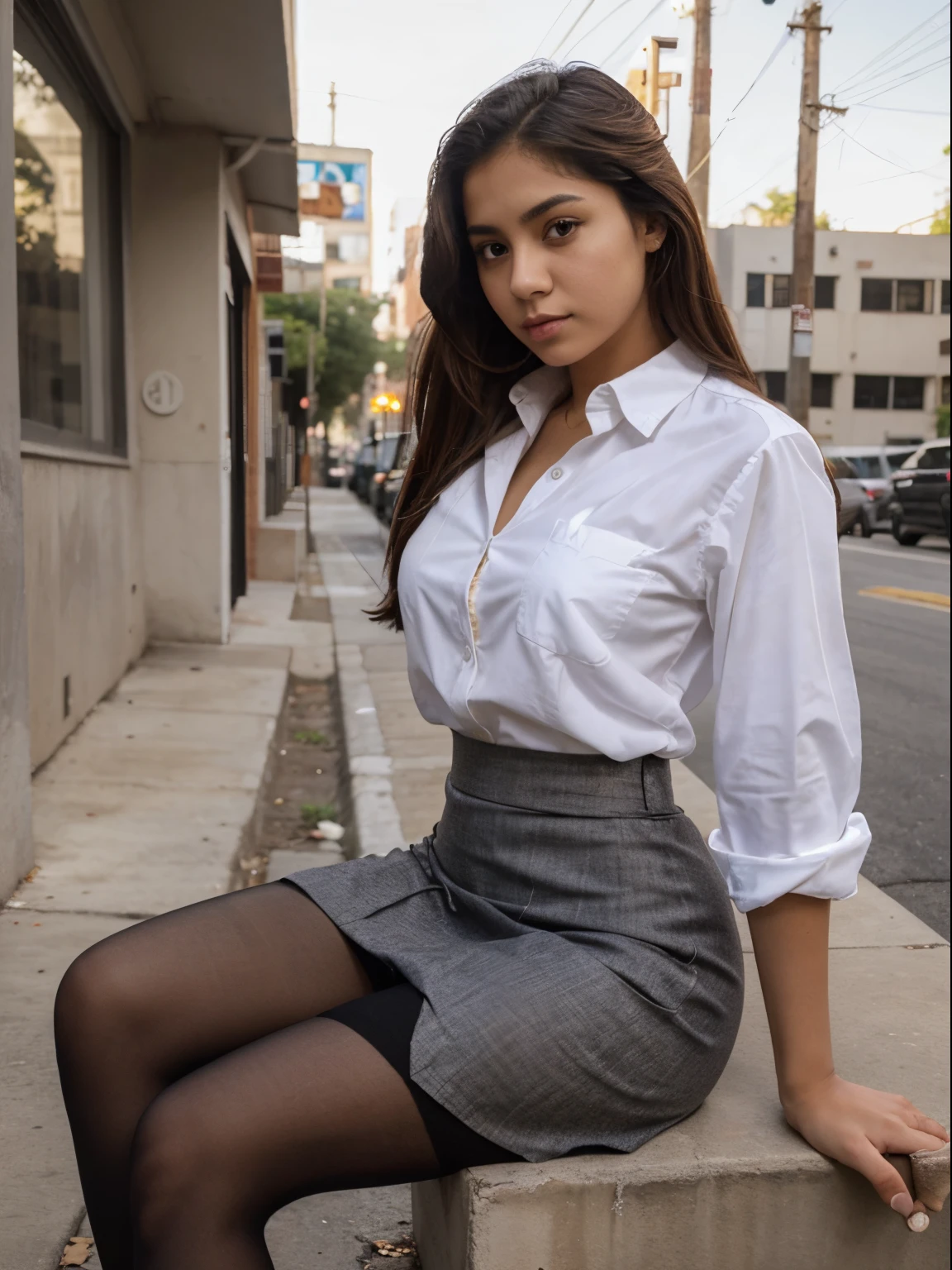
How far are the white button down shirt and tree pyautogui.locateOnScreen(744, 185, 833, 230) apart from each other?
92cm

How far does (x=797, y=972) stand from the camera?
1436 mm

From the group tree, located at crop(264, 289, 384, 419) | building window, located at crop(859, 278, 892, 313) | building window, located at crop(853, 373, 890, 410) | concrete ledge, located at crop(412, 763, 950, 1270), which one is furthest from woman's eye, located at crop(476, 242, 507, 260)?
tree, located at crop(264, 289, 384, 419)

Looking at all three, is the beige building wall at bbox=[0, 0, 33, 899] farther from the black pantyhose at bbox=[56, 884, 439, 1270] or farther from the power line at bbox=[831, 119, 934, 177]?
the power line at bbox=[831, 119, 934, 177]

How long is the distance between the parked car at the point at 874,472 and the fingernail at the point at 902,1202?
66.9 ft

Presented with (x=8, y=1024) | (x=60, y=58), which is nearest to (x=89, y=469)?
(x=60, y=58)

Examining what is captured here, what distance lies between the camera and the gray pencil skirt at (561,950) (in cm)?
135

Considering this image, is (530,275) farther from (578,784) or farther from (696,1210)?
(696,1210)

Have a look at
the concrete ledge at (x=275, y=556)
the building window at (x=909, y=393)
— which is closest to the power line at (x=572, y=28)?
the concrete ledge at (x=275, y=556)

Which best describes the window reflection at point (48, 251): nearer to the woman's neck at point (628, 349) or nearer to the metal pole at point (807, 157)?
the metal pole at point (807, 157)

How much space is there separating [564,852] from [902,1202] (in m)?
0.53

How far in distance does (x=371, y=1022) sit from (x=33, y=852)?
2396 mm

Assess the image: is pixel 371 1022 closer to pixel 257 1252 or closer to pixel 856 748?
pixel 257 1252

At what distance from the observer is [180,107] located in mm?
7031

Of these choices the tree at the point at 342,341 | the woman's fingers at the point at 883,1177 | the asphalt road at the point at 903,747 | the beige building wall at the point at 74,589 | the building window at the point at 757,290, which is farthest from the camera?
the tree at the point at 342,341
